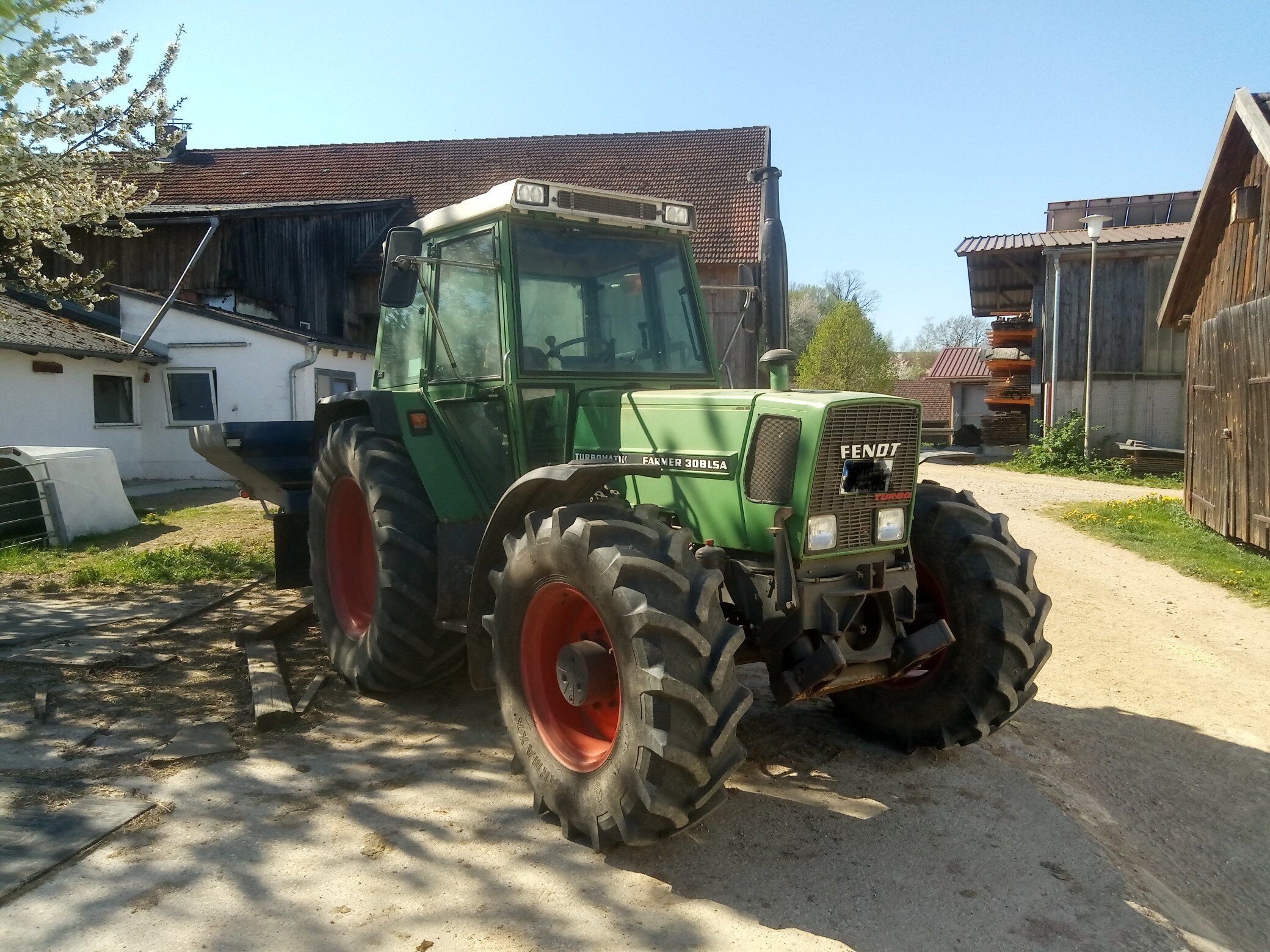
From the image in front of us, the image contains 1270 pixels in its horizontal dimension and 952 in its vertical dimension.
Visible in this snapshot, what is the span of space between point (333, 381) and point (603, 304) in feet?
47.1

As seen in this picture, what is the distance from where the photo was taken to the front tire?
3197mm

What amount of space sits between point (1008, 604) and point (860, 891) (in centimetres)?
147

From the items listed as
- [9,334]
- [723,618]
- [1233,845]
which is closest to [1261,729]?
[1233,845]

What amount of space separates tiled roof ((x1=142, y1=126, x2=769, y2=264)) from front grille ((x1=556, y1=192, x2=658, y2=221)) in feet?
58.6

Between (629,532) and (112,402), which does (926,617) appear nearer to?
(629,532)

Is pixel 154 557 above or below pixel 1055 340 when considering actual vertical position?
below

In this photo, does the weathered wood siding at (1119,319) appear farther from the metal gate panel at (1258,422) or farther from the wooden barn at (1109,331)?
the metal gate panel at (1258,422)

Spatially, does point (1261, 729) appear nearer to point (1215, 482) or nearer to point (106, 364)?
point (1215, 482)

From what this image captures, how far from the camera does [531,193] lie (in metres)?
4.61

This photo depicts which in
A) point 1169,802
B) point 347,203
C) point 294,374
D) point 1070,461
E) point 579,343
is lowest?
point 1169,802

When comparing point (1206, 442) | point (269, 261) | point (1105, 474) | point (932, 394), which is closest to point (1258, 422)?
point (1206, 442)

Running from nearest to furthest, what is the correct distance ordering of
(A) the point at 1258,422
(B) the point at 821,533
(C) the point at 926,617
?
(B) the point at 821,533 < (C) the point at 926,617 < (A) the point at 1258,422

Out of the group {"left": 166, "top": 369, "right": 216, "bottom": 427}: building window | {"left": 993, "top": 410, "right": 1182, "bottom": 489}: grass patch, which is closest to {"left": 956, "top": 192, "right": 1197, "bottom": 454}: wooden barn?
{"left": 993, "top": 410, "right": 1182, "bottom": 489}: grass patch

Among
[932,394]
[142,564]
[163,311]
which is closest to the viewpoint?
[142,564]
